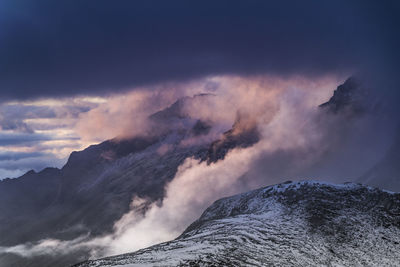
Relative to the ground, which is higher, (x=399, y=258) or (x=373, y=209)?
(x=373, y=209)

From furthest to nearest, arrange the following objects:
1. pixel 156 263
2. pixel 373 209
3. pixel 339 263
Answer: pixel 373 209, pixel 339 263, pixel 156 263

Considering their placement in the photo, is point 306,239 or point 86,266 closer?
point 86,266

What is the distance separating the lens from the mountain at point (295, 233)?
190 ft

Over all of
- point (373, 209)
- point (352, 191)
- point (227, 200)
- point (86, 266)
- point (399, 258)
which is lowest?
point (399, 258)

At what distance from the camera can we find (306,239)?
83.1 metres

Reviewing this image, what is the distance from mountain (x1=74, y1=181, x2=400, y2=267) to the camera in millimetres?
57781

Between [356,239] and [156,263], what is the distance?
59.1 metres

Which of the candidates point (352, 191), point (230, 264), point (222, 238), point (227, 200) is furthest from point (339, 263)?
point (227, 200)

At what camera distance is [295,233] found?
8706 centimetres

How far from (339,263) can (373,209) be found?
43999 mm

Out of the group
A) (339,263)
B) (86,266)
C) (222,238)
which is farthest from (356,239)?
(86,266)

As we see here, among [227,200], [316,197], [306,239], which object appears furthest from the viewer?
[227,200]

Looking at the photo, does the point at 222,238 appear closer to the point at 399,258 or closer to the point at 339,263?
the point at 339,263

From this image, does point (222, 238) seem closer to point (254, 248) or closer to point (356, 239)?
point (254, 248)
